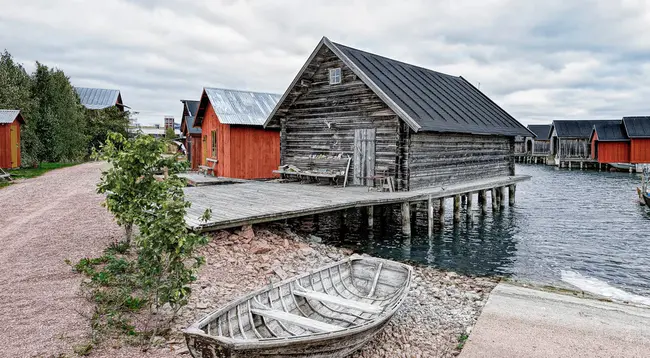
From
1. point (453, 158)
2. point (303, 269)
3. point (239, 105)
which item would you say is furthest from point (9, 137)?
point (453, 158)

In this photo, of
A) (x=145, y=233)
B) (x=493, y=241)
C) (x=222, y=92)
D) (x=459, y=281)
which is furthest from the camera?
(x=222, y=92)

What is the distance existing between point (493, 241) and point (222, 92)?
633 inches

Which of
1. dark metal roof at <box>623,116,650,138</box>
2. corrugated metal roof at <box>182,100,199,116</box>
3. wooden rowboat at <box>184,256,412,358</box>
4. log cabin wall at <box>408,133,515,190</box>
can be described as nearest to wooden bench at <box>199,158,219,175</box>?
log cabin wall at <box>408,133,515,190</box>

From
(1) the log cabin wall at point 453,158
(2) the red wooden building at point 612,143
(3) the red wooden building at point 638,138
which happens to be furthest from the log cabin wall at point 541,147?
(1) the log cabin wall at point 453,158

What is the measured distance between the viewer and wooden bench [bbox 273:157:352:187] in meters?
18.7

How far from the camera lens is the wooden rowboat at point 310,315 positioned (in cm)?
520

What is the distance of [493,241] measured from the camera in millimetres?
16875

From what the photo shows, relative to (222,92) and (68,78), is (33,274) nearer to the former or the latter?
(222,92)

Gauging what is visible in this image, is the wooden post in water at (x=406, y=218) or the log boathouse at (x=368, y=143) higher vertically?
the log boathouse at (x=368, y=143)

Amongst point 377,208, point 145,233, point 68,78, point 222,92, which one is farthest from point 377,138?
point 68,78

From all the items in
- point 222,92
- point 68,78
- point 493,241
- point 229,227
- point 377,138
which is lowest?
point 493,241

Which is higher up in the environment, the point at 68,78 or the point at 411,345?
the point at 68,78

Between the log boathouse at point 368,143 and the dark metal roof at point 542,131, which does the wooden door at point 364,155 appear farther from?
the dark metal roof at point 542,131

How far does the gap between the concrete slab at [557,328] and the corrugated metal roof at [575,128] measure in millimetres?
61884
